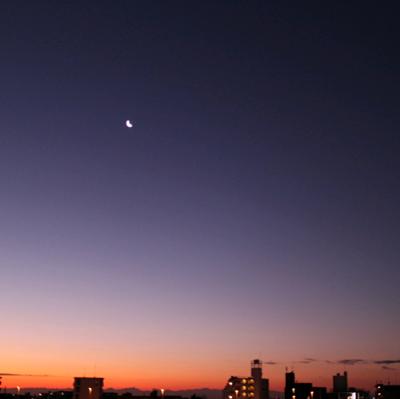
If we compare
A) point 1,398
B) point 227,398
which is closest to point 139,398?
point 227,398

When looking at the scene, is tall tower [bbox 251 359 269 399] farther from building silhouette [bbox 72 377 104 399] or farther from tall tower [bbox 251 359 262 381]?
building silhouette [bbox 72 377 104 399]

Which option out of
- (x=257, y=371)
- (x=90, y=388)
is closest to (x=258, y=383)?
(x=257, y=371)

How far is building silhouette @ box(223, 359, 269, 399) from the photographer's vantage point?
171500mm

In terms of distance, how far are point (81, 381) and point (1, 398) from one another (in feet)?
253

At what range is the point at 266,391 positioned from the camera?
566ft

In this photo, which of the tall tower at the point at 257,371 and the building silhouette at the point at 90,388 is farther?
the tall tower at the point at 257,371

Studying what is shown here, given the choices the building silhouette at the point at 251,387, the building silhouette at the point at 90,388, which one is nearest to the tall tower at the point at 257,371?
the building silhouette at the point at 251,387

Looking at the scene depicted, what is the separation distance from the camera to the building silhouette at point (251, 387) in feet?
563

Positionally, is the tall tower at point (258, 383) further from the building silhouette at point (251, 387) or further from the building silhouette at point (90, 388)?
the building silhouette at point (90, 388)

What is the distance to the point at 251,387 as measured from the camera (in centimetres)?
17438

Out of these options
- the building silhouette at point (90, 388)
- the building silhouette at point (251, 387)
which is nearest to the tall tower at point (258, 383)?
the building silhouette at point (251, 387)

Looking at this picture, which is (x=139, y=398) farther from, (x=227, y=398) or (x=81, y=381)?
(x=81, y=381)

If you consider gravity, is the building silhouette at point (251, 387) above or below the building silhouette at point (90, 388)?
below

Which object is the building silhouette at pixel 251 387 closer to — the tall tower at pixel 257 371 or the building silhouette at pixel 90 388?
the tall tower at pixel 257 371
